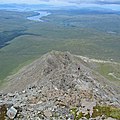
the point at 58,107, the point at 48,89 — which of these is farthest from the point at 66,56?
the point at 58,107

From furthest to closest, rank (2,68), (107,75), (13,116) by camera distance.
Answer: (2,68) < (107,75) < (13,116)

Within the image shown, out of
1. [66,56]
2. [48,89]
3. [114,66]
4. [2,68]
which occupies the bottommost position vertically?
[2,68]

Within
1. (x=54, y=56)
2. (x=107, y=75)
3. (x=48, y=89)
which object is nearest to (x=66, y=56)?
(x=54, y=56)

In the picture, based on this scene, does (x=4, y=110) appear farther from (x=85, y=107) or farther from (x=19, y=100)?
Result: (x=85, y=107)

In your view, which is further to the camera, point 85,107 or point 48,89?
point 48,89

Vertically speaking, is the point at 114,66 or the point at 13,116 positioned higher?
the point at 13,116

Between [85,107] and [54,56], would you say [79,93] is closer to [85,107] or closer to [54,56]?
[85,107]

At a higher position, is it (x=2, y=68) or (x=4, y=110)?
(x=4, y=110)

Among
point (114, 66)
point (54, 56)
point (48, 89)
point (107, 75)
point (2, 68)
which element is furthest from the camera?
point (2, 68)

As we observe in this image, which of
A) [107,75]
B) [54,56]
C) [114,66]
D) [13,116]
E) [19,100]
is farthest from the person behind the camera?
[114,66]
